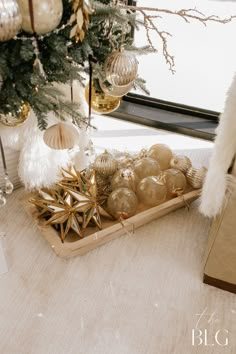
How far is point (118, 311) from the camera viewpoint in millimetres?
975

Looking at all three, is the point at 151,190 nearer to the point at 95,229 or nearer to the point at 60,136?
the point at 95,229

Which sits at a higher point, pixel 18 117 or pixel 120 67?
pixel 120 67

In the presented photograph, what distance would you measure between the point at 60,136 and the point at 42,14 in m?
0.36

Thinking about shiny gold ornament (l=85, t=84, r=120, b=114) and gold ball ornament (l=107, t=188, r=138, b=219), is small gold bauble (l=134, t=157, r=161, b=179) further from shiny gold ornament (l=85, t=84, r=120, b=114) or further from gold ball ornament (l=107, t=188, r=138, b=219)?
shiny gold ornament (l=85, t=84, r=120, b=114)

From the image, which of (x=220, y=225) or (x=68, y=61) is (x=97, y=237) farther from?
(x=68, y=61)

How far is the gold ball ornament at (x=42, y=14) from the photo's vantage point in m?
0.68

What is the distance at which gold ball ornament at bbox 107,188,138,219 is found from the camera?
1.12 m

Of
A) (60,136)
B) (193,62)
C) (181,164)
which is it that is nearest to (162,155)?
(181,164)

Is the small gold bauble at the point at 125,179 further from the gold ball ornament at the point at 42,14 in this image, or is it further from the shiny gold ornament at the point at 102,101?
the gold ball ornament at the point at 42,14

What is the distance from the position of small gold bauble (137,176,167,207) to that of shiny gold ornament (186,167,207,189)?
0.43 ft

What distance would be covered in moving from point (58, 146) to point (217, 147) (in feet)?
1.40

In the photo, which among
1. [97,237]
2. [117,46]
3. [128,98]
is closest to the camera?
[117,46]

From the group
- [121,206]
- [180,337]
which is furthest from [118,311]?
Result: [121,206]

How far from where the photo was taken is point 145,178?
3.83 feet
